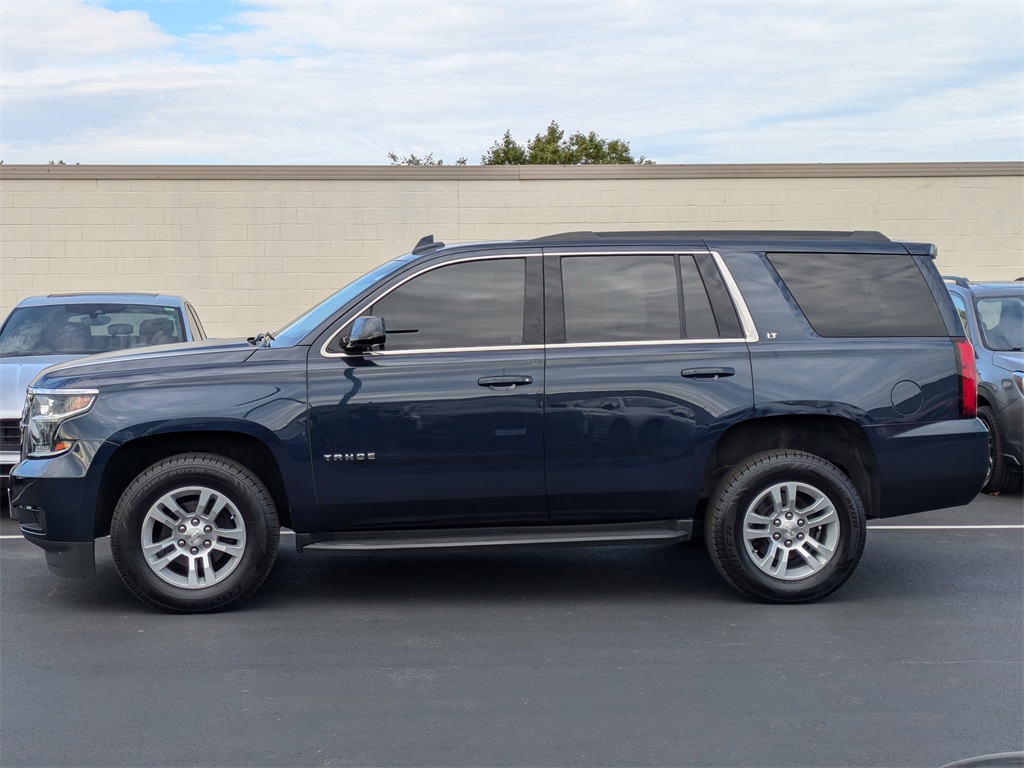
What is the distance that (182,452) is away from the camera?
5898mm

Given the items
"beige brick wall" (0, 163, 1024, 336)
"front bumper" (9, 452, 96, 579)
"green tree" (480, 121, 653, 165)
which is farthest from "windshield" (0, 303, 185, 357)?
"green tree" (480, 121, 653, 165)

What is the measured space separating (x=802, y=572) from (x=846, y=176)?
13.5 meters

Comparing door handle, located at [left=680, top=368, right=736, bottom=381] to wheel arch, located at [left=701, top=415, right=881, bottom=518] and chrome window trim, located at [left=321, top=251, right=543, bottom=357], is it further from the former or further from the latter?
chrome window trim, located at [left=321, top=251, right=543, bottom=357]

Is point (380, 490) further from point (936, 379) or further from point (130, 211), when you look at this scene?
point (130, 211)

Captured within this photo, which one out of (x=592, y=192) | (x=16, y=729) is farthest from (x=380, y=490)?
(x=592, y=192)

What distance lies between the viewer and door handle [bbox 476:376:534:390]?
5.77 meters

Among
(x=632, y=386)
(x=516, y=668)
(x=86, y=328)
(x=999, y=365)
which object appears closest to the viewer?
(x=516, y=668)

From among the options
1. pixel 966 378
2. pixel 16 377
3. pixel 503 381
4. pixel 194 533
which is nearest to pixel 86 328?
pixel 16 377

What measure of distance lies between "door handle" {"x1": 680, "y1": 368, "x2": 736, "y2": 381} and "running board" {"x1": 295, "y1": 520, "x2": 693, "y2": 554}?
2.69 feet

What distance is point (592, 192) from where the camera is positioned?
18.0 metres

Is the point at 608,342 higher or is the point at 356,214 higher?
the point at 356,214

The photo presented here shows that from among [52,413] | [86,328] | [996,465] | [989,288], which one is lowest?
[996,465]

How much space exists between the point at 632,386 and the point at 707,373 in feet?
1.40

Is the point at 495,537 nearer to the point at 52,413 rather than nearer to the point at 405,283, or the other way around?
the point at 405,283
